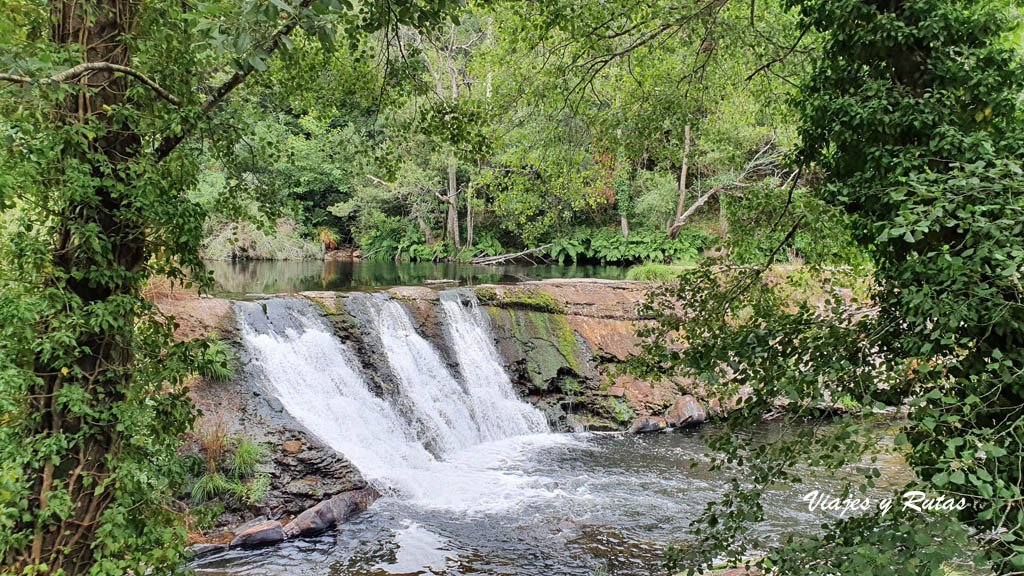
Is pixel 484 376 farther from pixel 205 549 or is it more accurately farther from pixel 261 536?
pixel 205 549

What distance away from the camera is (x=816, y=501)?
7855 millimetres

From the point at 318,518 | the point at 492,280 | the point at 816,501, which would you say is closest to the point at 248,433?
the point at 318,518

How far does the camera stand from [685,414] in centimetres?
1199

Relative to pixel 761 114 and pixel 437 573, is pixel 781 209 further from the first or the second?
pixel 437 573

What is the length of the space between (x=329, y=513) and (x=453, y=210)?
20.9 meters

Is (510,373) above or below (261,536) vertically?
above

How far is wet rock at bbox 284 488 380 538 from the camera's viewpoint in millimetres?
6945

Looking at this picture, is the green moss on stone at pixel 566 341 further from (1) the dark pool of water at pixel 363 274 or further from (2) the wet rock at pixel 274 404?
(2) the wet rock at pixel 274 404

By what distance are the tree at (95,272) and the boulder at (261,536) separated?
11.7 feet

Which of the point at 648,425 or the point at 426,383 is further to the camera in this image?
the point at 648,425

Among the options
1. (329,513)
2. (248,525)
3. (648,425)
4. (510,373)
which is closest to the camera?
(248,525)

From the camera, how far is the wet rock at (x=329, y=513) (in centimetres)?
695

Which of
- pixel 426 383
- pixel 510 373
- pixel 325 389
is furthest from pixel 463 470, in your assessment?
pixel 510 373

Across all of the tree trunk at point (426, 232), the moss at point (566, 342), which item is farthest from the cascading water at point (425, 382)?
the tree trunk at point (426, 232)
